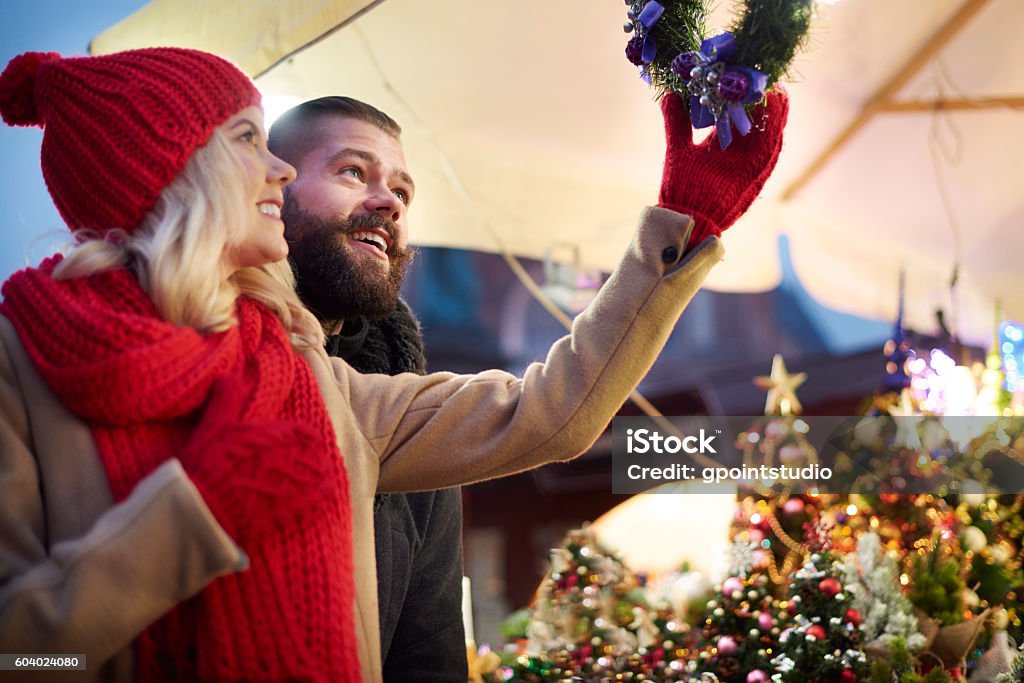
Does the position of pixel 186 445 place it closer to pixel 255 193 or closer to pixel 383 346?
pixel 255 193

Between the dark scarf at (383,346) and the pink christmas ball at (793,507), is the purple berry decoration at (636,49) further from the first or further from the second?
the pink christmas ball at (793,507)

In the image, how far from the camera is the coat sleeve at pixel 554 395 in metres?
1.06

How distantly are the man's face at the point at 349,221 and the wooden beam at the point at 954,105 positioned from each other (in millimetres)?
1868

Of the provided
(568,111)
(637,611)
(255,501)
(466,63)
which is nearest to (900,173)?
(568,111)

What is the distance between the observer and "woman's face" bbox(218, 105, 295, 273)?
1.10 meters

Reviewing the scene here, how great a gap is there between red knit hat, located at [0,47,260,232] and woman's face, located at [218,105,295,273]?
2 cm

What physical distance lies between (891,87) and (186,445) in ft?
8.31

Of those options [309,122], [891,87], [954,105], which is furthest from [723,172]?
[954,105]

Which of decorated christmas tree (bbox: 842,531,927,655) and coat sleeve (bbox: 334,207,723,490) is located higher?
coat sleeve (bbox: 334,207,723,490)

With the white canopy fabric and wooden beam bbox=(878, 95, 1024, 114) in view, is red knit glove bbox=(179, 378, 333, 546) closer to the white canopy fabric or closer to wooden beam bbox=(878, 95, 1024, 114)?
the white canopy fabric

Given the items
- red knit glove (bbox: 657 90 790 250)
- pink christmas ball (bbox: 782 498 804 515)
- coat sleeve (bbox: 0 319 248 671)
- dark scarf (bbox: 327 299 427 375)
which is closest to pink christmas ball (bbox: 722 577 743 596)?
pink christmas ball (bbox: 782 498 804 515)

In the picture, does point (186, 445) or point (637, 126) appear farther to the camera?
point (637, 126)

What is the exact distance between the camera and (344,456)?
1.12 metres

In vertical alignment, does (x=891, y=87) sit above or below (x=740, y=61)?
above
